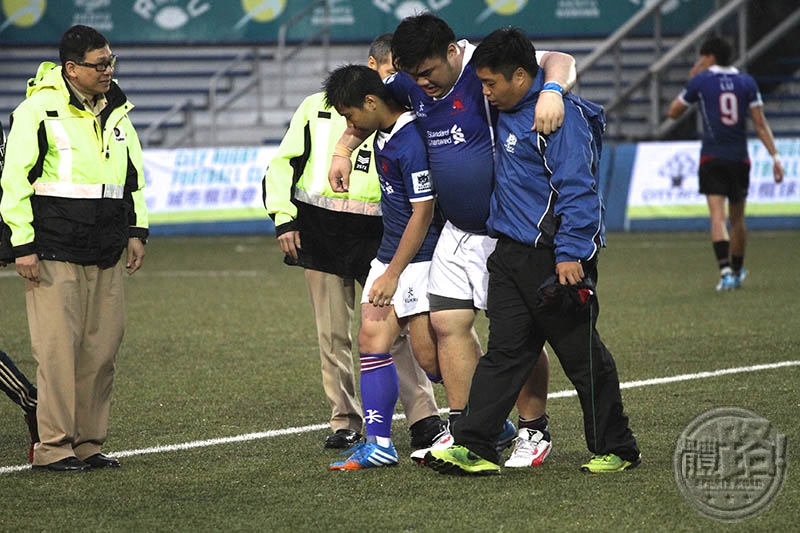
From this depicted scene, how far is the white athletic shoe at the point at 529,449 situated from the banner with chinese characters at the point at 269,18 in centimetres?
1945

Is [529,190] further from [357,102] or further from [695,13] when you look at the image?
[695,13]

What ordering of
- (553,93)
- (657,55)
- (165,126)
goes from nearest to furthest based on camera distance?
(553,93) < (657,55) < (165,126)

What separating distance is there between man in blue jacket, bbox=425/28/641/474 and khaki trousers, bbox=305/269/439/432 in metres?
0.85

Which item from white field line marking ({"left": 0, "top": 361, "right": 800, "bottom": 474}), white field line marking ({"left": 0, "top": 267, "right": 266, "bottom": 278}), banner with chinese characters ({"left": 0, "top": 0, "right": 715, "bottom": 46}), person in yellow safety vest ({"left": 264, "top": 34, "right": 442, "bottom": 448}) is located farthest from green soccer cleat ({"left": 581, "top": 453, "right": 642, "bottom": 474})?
banner with chinese characters ({"left": 0, "top": 0, "right": 715, "bottom": 46})

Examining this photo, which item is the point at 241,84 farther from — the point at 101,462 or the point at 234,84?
the point at 101,462

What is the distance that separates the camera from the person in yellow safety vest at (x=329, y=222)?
267 inches

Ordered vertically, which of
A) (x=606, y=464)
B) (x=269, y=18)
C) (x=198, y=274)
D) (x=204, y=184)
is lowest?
(x=198, y=274)

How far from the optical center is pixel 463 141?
5770 mm

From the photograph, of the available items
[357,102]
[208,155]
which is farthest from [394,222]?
[208,155]

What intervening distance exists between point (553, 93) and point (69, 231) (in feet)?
7.31

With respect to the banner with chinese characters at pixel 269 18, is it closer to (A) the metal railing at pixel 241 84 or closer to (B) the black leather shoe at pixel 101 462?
(A) the metal railing at pixel 241 84

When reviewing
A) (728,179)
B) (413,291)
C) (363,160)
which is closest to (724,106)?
(728,179)

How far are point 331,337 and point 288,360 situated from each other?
7.70 ft

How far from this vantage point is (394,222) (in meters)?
6.09
